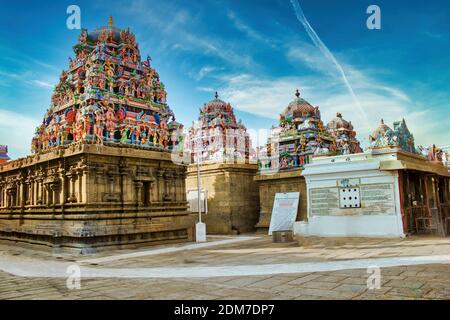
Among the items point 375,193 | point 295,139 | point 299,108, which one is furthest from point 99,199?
point 299,108

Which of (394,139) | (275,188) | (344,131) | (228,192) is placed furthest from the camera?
(344,131)

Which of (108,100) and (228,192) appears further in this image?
(228,192)

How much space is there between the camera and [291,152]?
2788cm

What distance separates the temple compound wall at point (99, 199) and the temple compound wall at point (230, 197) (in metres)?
4.14

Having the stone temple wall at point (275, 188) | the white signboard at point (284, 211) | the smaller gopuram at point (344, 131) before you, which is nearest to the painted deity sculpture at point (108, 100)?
the stone temple wall at point (275, 188)

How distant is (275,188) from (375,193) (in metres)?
7.76

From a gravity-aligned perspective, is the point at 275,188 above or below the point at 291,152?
below

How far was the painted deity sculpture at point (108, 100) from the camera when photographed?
19.7 m

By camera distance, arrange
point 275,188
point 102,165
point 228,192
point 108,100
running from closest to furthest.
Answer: point 102,165
point 108,100
point 275,188
point 228,192

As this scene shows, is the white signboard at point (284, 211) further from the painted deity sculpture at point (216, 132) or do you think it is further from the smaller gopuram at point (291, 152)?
the painted deity sculpture at point (216, 132)

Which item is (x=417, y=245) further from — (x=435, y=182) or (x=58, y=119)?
(x=58, y=119)

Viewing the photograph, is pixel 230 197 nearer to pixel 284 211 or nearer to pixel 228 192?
pixel 228 192

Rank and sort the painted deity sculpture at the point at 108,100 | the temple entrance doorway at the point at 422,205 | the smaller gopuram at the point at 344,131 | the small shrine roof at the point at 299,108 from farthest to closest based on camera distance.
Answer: the smaller gopuram at the point at 344,131
the small shrine roof at the point at 299,108
the painted deity sculpture at the point at 108,100
the temple entrance doorway at the point at 422,205

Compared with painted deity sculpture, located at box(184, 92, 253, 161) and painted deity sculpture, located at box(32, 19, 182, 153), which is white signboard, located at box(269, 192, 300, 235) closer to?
painted deity sculpture, located at box(32, 19, 182, 153)
